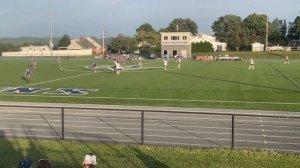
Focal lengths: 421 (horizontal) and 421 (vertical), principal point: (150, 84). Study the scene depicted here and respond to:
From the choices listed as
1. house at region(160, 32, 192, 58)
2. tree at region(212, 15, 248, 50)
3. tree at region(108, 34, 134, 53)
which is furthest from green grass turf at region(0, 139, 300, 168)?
tree at region(212, 15, 248, 50)

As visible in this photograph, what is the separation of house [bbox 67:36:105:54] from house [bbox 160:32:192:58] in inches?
2243

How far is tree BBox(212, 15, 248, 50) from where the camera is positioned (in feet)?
459

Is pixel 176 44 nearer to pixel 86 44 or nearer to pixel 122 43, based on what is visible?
pixel 122 43

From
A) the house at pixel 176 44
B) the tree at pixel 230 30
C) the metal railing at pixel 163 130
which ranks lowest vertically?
the metal railing at pixel 163 130

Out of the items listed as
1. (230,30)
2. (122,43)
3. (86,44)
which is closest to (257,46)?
(230,30)

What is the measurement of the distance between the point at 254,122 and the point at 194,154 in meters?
7.39

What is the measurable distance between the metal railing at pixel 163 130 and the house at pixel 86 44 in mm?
145301

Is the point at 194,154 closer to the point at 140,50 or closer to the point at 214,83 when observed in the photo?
the point at 214,83

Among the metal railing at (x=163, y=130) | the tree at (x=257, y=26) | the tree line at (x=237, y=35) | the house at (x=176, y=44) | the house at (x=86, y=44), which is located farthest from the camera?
the house at (x=86, y=44)

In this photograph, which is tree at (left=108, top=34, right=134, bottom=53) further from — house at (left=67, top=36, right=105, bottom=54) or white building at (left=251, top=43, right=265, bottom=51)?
white building at (left=251, top=43, right=265, bottom=51)

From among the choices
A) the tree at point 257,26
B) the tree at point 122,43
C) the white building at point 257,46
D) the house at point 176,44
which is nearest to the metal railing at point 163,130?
the house at point 176,44

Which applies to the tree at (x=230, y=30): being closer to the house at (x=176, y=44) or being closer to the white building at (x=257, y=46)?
the white building at (x=257, y=46)

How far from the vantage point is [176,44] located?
111 m

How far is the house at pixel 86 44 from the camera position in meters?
169
